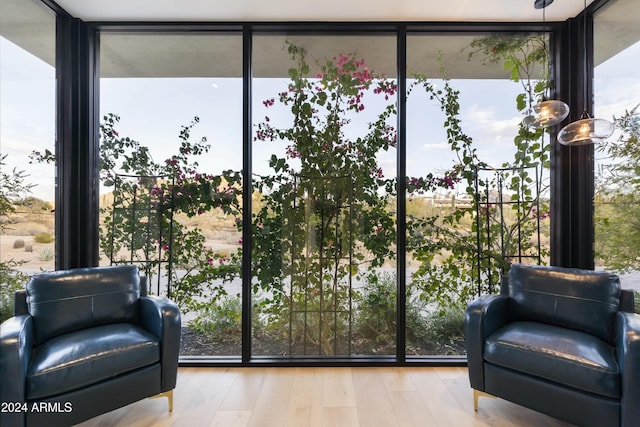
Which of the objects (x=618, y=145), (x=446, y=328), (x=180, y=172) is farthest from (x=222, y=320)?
(x=618, y=145)

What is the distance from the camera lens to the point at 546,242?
2.78m

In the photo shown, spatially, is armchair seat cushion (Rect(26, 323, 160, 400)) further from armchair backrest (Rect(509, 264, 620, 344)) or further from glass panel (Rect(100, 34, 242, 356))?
armchair backrest (Rect(509, 264, 620, 344))

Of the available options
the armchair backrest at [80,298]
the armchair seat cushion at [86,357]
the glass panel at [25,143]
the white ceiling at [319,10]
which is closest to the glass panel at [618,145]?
the white ceiling at [319,10]

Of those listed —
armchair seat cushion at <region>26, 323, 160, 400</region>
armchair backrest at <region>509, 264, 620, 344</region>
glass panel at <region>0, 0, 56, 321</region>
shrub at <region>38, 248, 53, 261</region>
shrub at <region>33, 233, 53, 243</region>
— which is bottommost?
armchair seat cushion at <region>26, 323, 160, 400</region>

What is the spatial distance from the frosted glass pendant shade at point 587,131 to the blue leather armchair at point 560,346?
0.87m

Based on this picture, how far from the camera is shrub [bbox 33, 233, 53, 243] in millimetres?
2363

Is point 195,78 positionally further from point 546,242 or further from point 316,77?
point 546,242

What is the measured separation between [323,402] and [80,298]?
1.68 m

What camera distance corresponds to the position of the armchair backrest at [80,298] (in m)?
1.98

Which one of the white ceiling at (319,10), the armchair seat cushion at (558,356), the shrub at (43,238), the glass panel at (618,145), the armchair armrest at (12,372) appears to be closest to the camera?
the armchair armrest at (12,372)

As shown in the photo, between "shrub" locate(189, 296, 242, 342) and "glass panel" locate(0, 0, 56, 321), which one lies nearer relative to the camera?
"glass panel" locate(0, 0, 56, 321)

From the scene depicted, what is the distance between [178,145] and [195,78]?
0.57 meters

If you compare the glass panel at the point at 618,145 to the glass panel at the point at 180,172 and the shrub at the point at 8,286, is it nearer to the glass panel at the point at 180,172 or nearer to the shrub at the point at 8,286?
the glass panel at the point at 180,172

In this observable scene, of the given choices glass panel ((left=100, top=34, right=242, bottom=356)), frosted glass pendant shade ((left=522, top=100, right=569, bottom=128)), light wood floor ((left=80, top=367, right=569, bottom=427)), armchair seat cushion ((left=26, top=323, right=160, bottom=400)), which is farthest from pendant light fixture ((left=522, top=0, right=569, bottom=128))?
armchair seat cushion ((left=26, top=323, right=160, bottom=400))
